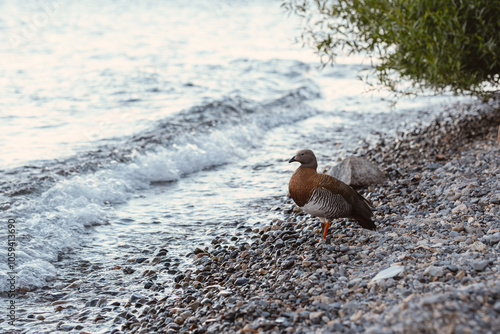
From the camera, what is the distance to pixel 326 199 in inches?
238

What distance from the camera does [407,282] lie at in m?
4.52

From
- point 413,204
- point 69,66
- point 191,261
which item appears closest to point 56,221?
point 191,261

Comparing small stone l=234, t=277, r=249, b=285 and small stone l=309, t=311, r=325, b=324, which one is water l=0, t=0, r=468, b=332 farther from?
small stone l=309, t=311, r=325, b=324

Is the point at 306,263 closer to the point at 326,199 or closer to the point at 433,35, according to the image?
the point at 326,199

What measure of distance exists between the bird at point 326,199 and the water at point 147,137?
162 centimetres

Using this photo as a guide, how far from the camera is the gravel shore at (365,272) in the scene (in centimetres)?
388

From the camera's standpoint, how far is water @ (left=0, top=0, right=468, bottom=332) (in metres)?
7.38

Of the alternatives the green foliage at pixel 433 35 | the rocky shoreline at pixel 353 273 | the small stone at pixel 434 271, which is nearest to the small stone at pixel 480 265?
the rocky shoreline at pixel 353 273

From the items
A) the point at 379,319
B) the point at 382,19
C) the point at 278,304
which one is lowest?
the point at 278,304

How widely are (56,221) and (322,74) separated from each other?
15002 mm

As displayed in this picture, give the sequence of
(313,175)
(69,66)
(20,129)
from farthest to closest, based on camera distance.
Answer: (69,66) < (20,129) < (313,175)

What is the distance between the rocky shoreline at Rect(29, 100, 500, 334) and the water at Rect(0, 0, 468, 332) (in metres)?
0.36

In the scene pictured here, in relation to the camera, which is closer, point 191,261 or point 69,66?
point 191,261

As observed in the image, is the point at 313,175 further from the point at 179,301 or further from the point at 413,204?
the point at 179,301
